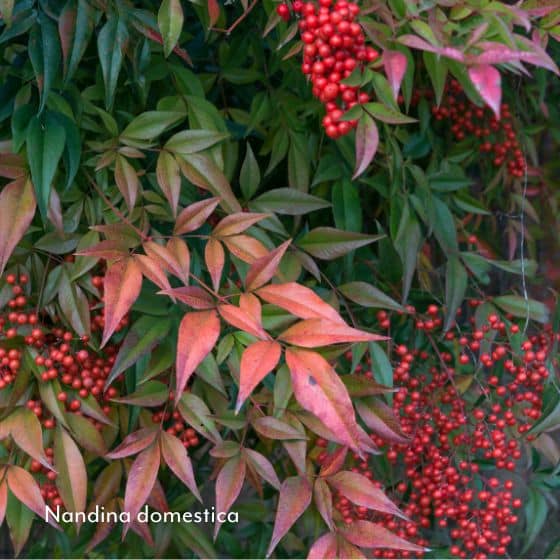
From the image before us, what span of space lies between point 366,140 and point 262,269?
0.15 meters

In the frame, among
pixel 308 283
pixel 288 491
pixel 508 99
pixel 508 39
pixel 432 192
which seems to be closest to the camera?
pixel 508 39

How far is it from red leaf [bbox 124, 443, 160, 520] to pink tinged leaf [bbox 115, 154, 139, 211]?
0.84 feet

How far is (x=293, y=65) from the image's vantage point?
1.05m

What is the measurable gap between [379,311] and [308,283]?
0.38 feet

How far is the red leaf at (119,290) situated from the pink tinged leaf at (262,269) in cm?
10

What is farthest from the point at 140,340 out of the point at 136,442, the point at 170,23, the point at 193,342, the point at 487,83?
the point at 487,83

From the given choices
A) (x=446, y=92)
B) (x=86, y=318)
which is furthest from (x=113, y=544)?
(x=446, y=92)

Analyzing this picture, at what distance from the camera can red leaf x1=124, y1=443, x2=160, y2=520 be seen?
0.78 m

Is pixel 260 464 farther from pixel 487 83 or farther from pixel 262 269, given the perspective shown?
pixel 487 83

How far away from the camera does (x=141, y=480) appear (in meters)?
0.80

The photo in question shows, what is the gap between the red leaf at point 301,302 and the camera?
661 millimetres

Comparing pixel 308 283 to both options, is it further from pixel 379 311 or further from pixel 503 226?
pixel 503 226

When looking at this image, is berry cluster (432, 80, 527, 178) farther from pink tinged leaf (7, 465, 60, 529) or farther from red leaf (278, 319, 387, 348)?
pink tinged leaf (7, 465, 60, 529)

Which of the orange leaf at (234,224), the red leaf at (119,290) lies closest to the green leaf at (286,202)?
the orange leaf at (234,224)
